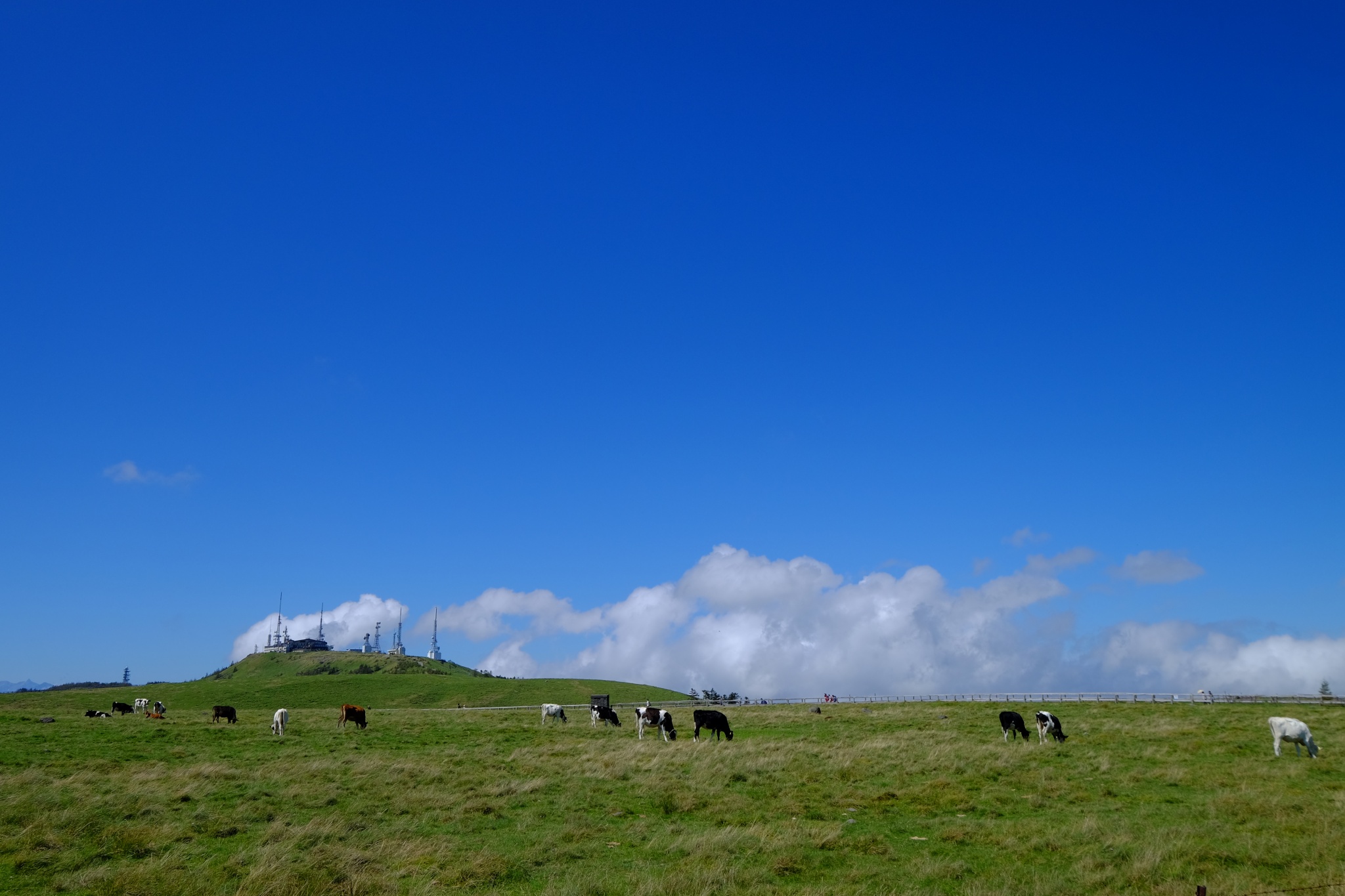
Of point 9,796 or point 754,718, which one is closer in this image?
point 9,796

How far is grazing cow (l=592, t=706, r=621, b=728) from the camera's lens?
52.1 meters

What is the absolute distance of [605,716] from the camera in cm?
5306

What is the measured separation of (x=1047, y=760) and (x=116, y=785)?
2911 centimetres

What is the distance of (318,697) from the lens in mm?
106938

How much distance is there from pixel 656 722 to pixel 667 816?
24061 millimetres

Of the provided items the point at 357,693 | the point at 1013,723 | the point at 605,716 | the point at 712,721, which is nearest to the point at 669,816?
the point at 712,721

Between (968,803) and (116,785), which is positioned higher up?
(116,785)

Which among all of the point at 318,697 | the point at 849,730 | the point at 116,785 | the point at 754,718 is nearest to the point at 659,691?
the point at 318,697

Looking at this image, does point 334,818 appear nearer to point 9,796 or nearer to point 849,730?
point 9,796

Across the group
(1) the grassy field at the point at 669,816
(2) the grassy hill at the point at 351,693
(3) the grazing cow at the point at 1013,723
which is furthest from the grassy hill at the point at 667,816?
(2) the grassy hill at the point at 351,693

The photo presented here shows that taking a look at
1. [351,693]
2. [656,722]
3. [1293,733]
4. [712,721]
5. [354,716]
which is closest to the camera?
[1293,733]

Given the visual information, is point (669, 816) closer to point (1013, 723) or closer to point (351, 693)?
point (1013, 723)

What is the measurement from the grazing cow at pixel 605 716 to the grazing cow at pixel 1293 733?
32.8 meters

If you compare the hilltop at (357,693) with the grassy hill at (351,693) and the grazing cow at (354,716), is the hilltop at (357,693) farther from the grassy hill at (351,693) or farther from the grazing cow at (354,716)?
the grazing cow at (354,716)
